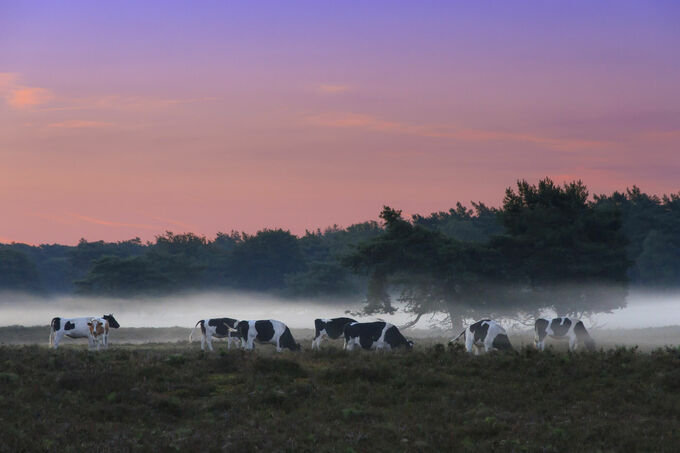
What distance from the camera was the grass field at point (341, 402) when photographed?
17703mm

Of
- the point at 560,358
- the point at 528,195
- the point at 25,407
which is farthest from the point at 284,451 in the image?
the point at 528,195

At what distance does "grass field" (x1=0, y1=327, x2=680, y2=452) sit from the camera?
697 inches

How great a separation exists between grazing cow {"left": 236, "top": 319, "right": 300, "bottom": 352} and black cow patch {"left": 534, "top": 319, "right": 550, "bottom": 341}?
1138cm

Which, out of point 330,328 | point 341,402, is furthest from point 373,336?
point 341,402

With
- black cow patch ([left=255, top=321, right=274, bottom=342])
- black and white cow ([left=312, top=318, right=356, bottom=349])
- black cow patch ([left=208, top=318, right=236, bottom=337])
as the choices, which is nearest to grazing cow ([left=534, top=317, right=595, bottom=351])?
black and white cow ([left=312, top=318, right=356, bottom=349])

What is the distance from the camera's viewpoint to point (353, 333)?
33.3 metres

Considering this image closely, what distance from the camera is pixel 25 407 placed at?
19594 mm

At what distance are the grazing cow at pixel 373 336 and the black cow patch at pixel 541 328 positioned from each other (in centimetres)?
725

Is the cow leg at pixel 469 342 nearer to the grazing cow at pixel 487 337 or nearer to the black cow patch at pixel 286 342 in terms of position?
the grazing cow at pixel 487 337

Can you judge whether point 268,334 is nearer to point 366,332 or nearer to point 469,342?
point 366,332

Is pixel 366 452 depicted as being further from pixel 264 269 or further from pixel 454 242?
pixel 264 269

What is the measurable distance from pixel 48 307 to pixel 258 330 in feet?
404

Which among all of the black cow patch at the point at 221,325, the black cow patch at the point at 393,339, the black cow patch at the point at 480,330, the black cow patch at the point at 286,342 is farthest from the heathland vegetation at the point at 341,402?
the black cow patch at the point at 221,325

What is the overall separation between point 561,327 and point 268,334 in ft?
45.2
